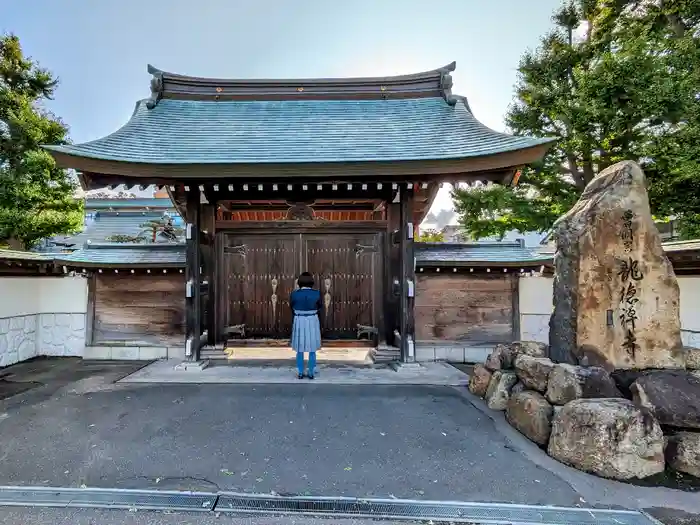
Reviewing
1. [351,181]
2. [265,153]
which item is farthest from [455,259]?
[265,153]

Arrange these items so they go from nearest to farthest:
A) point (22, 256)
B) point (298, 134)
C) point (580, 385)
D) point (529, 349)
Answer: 1. point (580, 385)
2. point (529, 349)
3. point (22, 256)
4. point (298, 134)

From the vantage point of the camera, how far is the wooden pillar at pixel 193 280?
5816mm

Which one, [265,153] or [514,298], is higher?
[265,153]

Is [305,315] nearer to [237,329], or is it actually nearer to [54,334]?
[237,329]

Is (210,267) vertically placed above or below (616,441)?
above

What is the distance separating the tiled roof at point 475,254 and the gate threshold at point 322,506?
447 centimetres

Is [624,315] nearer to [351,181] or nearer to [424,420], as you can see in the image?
[424,420]

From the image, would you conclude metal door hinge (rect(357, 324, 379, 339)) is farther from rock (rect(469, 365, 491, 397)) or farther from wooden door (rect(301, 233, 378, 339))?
rock (rect(469, 365, 491, 397))

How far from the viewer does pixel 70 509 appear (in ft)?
7.76

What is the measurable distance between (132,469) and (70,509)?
0.51 m

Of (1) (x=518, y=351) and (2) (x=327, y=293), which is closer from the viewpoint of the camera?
(1) (x=518, y=351)

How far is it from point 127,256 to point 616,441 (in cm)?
768

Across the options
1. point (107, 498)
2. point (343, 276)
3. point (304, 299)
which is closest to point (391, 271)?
point (343, 276)

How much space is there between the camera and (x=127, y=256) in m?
6.69
